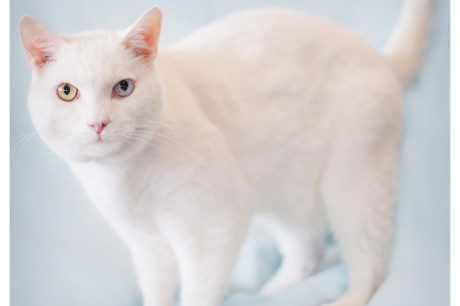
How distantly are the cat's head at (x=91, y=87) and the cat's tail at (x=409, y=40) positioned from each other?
0.88 meters

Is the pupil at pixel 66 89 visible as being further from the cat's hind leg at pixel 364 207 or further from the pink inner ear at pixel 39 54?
the cat's hind leg at pixel 364 207

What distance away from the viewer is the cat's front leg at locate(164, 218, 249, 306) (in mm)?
1157

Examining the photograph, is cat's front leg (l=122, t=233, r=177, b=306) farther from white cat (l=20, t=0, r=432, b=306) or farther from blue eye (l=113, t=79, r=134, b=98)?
blue eye (l=113, t=79, r=134, b=98)

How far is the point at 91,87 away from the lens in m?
0.88

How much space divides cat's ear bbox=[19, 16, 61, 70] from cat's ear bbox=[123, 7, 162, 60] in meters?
0.14

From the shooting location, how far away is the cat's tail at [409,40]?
145 centimetres

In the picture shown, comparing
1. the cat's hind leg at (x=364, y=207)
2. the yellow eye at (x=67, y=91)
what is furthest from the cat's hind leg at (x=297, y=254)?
the yellow eye at (x=67, y=91)

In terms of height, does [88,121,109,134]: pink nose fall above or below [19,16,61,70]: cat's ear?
below

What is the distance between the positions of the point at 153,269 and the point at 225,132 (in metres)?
0.44

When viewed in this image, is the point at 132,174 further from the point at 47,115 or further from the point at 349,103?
the point at 349,103

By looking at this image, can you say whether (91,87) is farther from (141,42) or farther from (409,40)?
(409,40)

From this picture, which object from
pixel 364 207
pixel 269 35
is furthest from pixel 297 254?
pixel 269 35

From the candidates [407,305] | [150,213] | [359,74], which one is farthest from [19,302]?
[359,74]

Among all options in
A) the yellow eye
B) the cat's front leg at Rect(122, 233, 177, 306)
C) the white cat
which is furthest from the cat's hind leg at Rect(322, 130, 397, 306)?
the yellow eye
